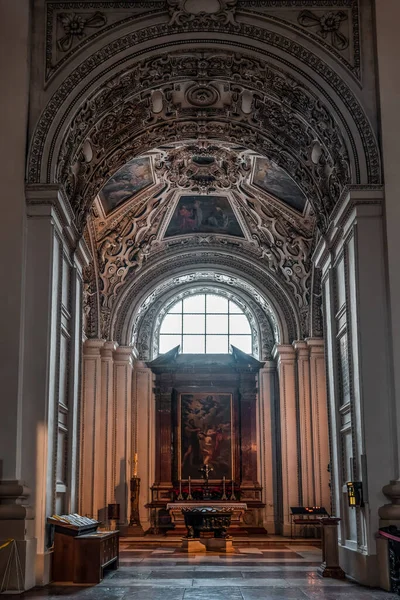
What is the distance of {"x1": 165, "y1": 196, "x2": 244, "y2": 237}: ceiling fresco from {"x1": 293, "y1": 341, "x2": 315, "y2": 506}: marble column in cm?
386

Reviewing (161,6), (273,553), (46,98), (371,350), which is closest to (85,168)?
(46,98)

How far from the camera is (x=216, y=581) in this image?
39.2 ft

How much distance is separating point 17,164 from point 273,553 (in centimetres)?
953

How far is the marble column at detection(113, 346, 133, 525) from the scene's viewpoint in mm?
23125

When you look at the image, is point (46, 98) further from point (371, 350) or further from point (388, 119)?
point (371, 350)

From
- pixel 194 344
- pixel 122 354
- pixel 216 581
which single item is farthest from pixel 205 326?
pixel 216 581

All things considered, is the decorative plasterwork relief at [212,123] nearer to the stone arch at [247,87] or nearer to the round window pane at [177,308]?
the stone arch at [247,87]

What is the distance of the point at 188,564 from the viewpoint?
14.6 metres

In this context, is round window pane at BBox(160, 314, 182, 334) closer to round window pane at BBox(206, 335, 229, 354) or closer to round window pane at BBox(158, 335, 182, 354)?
round window pane at BBox(158, 335, 182, 354)

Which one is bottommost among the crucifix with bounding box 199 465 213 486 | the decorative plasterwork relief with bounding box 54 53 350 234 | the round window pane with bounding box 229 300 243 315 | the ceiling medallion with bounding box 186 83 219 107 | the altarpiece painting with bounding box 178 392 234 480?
the crucifix with bounding box 199 465 213 486

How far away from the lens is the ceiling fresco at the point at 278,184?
20141 mm

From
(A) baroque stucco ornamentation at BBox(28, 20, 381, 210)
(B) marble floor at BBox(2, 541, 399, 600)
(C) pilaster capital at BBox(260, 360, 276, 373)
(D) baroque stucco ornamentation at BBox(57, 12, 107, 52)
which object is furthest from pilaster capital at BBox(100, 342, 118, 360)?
(D) baroque stucco ornamentation at BBox(57, 12, 107, 52)

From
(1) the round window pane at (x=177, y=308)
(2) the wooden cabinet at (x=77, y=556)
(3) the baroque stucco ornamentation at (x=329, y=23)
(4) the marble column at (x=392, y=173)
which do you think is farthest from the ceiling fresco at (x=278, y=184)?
(2) the wooden cabinet at (x=77, y=556)

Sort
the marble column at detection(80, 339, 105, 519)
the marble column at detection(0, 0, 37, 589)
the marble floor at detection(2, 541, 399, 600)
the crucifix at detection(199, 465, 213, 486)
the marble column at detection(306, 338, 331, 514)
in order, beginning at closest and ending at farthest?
1. the marble floor at detection(2, 541, 399, 600)
2. the marble column at detection(0, 0, 37, 589)
3. the marble column at detection(80, 339, 105, 519)
4. the marble column at detection(306, 338, 331, 514)
5. the crucifix at detection(199, 465, 213, 486)
